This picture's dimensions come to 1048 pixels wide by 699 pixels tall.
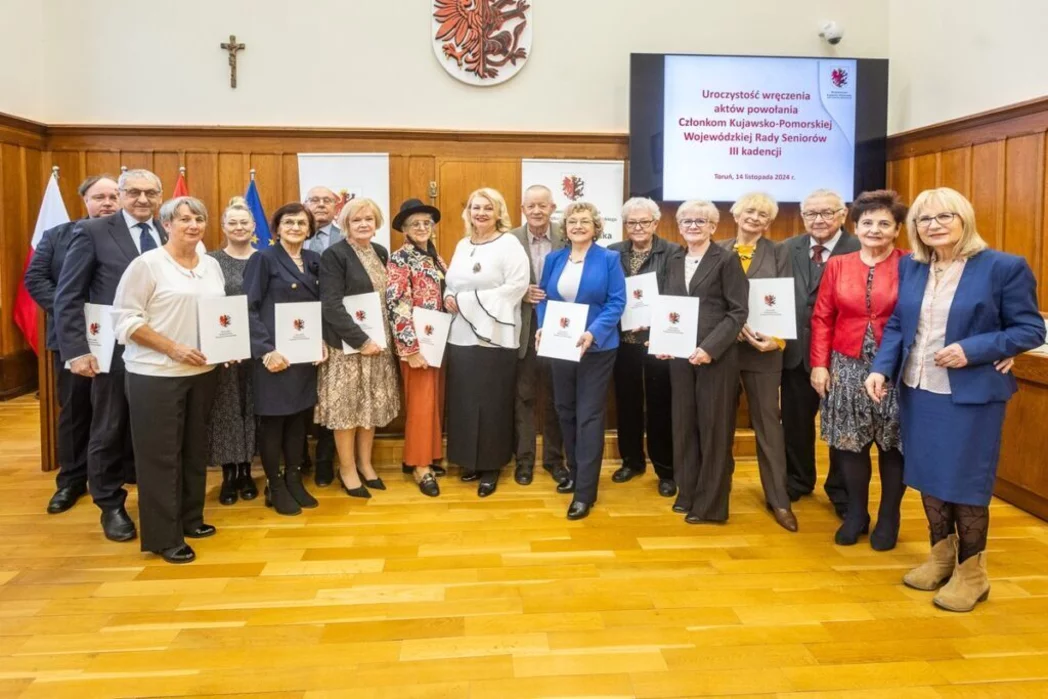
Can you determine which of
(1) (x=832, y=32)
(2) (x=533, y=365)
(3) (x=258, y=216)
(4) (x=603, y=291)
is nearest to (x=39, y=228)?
(3) (x=258, y=216)

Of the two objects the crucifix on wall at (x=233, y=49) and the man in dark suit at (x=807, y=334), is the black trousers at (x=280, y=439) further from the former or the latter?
the crucifix on wall at (x=233, y=49)

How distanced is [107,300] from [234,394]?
715mm

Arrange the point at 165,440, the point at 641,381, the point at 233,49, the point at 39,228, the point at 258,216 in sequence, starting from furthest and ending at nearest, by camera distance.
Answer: the point at 233,49, the point at 39,228, the point at 258,216, the point at 641,381, the point at 165,440

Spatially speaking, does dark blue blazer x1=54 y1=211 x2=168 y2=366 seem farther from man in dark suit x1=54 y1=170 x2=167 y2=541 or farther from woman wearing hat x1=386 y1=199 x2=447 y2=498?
woman wearing hat x1=386 y1=199 x2=447 y2=498

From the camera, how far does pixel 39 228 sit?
5.69m

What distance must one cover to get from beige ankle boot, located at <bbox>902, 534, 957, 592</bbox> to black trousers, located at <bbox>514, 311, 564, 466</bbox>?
1882 mm

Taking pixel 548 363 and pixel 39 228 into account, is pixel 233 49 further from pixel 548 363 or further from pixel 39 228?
pixel 548 363

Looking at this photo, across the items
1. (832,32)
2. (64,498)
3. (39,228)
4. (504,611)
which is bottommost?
(504,611)

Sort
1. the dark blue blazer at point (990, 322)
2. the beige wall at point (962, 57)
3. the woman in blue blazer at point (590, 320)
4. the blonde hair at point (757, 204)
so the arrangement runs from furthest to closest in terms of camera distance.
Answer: the beige wall at point (962, 57) → the woman in blue blazer at point (590, 320) → the blonde hair at point (757, 204) → the dark blue blazer at point (990, 322)

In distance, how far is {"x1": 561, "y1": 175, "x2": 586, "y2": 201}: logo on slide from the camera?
19.9 feet

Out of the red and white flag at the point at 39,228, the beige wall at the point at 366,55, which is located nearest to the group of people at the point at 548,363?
the beige wall at the point at 366,55

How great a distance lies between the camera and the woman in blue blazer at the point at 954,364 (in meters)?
2.30

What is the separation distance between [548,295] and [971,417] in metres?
1.90

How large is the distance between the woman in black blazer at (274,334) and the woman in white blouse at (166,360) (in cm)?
32
